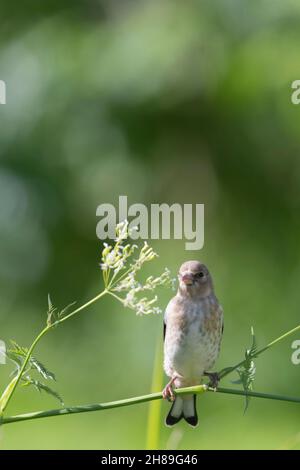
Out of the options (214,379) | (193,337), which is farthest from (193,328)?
(214,379)

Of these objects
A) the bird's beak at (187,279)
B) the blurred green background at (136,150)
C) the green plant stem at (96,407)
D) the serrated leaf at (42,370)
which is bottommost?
the green plant stem at (96,407)

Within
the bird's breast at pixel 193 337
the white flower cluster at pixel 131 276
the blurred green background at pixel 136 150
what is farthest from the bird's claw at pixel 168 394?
the blurred green background at pixel 136 150

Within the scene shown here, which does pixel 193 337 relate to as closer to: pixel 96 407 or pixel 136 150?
pixel 96 407

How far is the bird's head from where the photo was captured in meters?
1.93

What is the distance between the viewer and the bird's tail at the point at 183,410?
7.21 feet

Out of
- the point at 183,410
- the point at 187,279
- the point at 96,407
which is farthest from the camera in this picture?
the point at 183,410

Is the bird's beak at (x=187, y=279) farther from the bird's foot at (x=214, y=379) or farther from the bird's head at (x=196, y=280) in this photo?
the bird's foot at (x=214, y=379)

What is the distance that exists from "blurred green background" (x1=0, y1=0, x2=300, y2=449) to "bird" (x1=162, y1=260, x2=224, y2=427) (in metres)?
1.82

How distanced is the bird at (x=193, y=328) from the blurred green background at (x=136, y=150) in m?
1.82

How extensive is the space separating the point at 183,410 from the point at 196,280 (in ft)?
1.47

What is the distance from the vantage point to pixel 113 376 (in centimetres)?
380

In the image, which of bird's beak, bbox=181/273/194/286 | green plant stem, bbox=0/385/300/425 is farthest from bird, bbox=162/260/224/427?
green plant stem, bbox=0/385/300/425

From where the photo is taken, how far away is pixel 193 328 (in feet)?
6.32

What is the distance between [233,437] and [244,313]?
2.75ft
